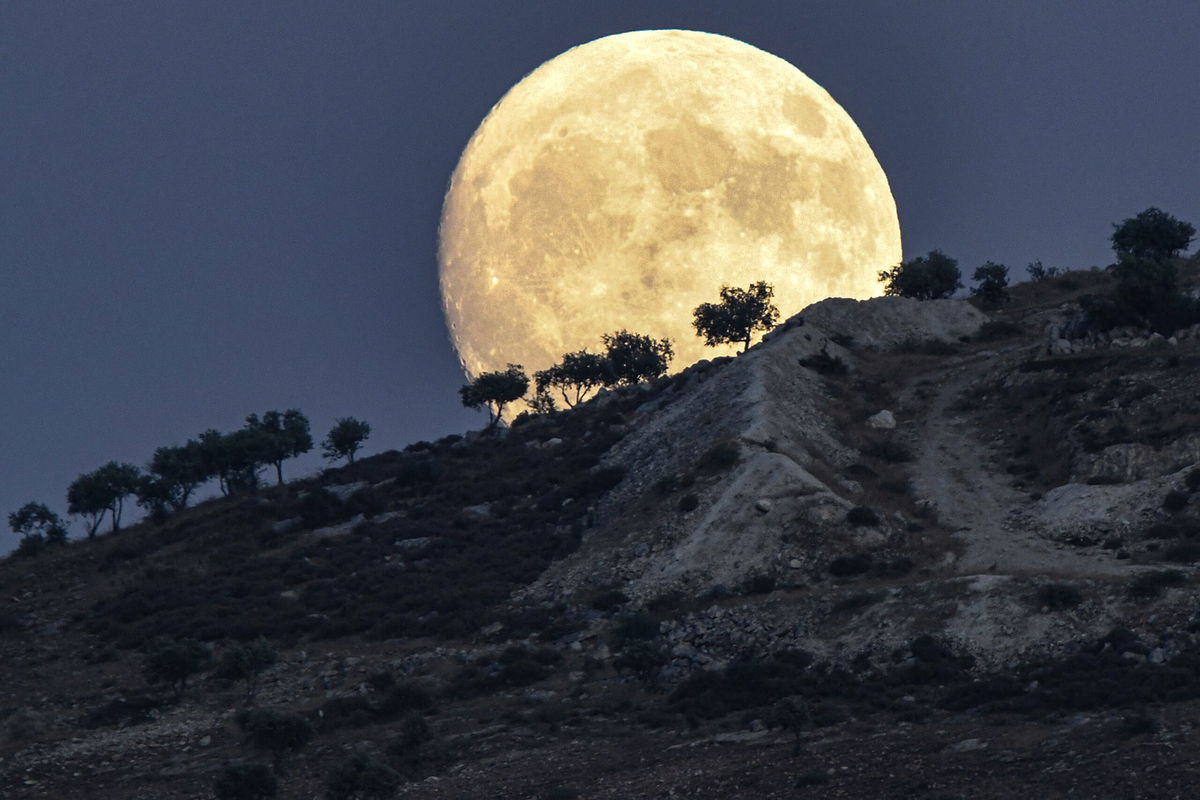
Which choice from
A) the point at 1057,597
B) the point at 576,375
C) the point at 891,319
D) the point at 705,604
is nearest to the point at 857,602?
the point at 705,604

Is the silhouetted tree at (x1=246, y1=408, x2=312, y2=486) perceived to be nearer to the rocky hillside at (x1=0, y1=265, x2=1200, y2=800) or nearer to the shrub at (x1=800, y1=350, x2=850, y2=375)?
the rocky hillside at (x1=0, y1=265, x2=1200, y2=800)

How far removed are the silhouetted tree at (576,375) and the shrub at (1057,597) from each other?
63.1 meters

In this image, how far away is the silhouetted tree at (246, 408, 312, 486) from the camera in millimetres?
111125

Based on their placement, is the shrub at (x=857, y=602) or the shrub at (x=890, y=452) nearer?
the shrub at (x=857, y=602)

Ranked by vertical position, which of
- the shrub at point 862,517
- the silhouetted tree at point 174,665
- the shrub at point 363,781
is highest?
the shrub at point 862,517

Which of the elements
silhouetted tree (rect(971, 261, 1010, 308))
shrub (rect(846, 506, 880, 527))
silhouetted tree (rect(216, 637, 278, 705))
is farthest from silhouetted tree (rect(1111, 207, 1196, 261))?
silhouetted tree (rect(216, 637, 278, 705))

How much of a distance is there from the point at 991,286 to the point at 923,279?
17.4 ft

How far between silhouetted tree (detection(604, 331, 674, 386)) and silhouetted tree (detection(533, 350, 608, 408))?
827 mm

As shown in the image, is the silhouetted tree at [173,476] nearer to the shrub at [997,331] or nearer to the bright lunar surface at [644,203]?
the bright lunar surface at [644,203]

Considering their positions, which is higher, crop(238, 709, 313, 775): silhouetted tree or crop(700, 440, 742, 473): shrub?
crop(700, 440, 742, 473): shrub

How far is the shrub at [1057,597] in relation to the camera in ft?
178

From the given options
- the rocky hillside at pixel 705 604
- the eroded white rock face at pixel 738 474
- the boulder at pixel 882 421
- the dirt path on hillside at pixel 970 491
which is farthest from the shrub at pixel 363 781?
the boulder at pixel 882 421

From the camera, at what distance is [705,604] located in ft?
209

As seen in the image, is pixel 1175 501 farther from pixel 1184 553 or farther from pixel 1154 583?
pixel 1154 583
